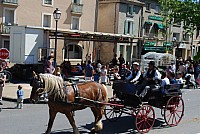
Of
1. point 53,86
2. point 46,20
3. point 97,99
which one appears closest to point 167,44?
point 46,20

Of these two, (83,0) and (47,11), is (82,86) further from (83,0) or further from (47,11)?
(83,0)

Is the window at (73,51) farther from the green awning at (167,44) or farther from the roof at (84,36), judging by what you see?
the green awning at (167,44)

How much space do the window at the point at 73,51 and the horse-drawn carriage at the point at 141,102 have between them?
844 inches

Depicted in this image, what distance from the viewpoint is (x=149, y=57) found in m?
29.0

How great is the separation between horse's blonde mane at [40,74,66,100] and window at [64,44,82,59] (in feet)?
79.2

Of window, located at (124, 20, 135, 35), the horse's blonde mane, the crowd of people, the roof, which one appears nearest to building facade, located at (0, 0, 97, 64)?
the roof

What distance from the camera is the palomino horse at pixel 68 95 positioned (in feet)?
23.7

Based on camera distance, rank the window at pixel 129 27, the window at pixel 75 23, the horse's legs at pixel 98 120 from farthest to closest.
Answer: the window at pixel 129 27
the window at pixel 75 23
the horse's legs at pixel 98 120

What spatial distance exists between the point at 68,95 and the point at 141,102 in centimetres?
246

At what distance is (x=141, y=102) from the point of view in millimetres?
9164

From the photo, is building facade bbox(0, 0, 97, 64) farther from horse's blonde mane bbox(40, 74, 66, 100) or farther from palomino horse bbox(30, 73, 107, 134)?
horse's blonde mane bbox(40, 74, 66, 100)

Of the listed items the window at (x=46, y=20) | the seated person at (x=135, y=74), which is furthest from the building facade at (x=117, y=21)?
the seated person at (x=135, y=74)

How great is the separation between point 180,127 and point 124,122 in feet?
5.89

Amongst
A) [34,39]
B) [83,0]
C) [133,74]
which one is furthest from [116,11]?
[133,74]
